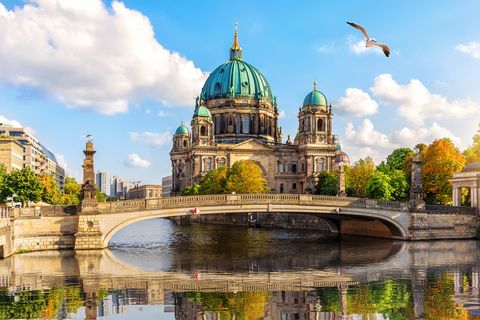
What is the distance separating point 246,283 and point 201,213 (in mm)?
19794

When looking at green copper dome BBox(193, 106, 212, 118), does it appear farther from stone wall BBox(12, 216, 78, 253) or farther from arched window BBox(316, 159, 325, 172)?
stone wall BBox(12, 216, 78, 253)

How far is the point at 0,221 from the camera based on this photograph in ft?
136

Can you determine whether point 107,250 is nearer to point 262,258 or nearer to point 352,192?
point 262,258

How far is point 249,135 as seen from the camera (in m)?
146

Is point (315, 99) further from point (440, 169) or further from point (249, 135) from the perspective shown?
point (440, 169)

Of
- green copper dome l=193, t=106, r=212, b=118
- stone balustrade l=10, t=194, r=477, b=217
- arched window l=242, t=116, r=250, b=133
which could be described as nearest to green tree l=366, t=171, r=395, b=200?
stone balustrade l=10, t=194, r=477, b=217

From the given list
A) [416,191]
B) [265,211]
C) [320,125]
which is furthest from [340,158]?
[265,211]

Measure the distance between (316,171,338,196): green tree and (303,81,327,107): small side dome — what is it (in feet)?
56.0

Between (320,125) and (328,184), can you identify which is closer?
(328,184)

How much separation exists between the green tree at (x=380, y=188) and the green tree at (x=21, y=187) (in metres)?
39.8

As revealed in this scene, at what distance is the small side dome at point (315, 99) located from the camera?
129m

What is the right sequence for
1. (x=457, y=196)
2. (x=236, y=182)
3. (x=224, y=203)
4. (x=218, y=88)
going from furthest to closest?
1. (x=218, y=88)
2. (x=236, y=182)
3. (x=457, y=196)
4. (x=224, y=203)

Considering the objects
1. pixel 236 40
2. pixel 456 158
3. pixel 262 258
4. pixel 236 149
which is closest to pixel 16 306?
pixel 262 258

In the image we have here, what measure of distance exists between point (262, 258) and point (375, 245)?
14554mm
